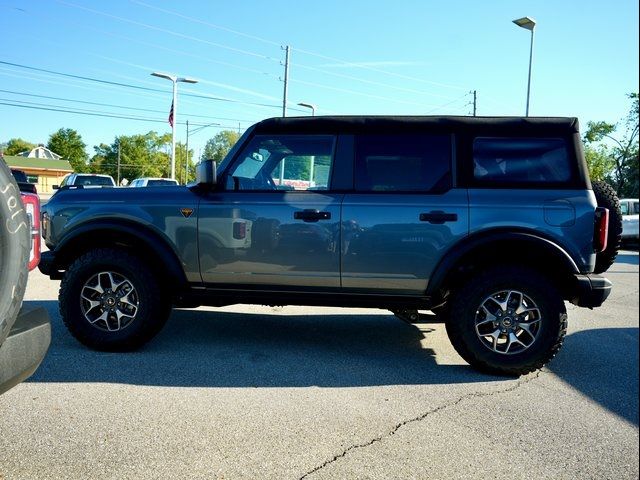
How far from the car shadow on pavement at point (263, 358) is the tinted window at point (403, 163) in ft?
4.83

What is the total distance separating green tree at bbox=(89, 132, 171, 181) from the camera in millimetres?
102125

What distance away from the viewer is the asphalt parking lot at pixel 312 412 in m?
2.54

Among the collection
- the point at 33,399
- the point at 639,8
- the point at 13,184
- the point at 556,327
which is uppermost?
the point at 639,8

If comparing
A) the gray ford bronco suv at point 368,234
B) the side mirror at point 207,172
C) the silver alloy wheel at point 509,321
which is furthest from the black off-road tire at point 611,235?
the side mirror at point 207,172

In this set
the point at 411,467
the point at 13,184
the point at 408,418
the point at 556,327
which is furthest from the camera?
the point at 556,327

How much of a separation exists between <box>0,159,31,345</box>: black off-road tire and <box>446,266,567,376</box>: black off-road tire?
302cm

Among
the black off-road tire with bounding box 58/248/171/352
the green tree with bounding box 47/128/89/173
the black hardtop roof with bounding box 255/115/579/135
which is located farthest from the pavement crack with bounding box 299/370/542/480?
the green tree with bounding box 47/128/89/173

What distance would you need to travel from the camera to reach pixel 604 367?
4.23 m

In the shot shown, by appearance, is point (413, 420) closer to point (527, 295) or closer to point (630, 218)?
point (527, 295)

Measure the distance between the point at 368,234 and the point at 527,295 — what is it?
132cm

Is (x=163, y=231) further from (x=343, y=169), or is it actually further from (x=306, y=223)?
(x=343, y=169)

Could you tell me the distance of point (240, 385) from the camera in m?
3.61

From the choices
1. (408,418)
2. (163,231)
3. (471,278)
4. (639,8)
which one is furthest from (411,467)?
(163,231)

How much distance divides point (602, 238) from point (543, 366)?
3.68ft
